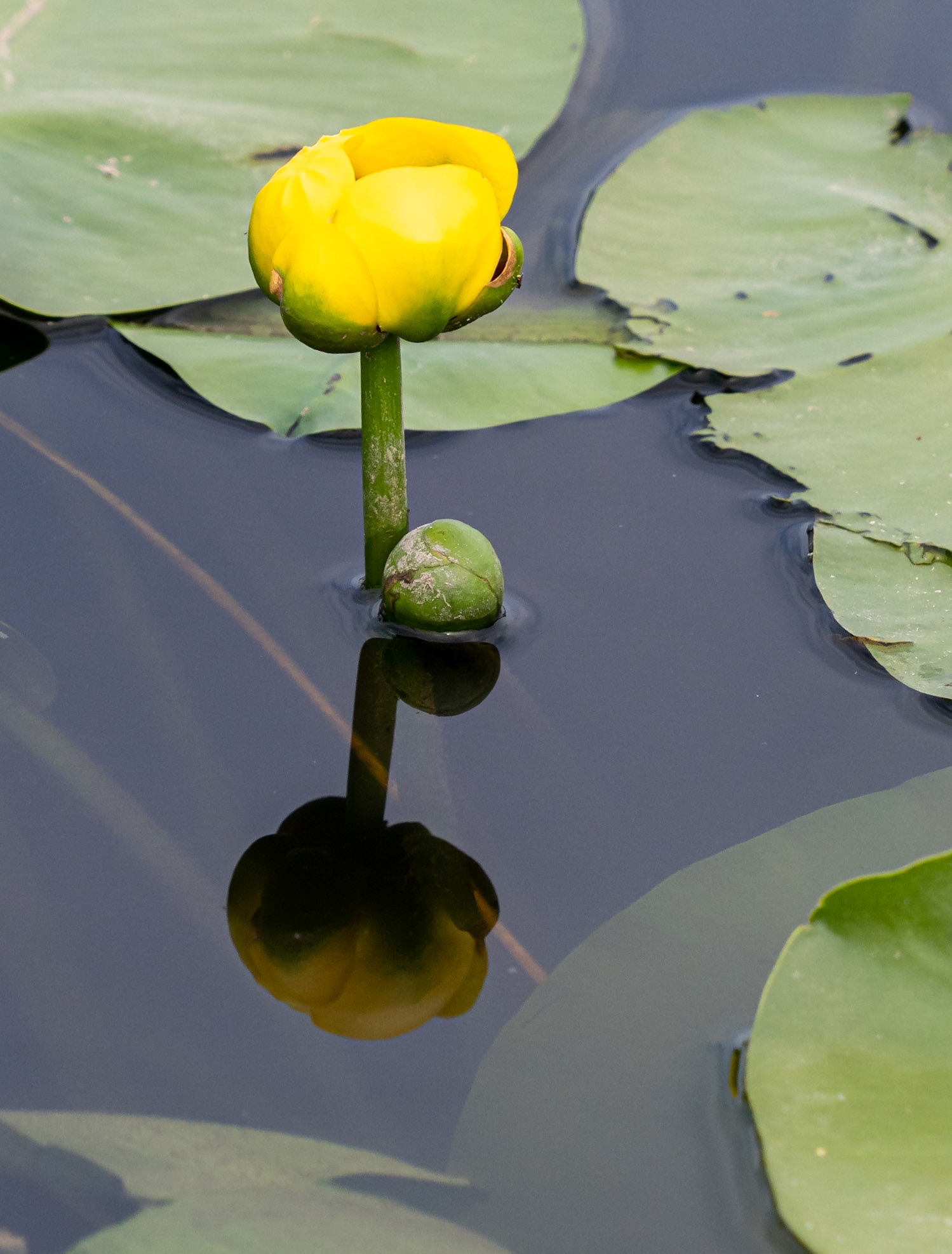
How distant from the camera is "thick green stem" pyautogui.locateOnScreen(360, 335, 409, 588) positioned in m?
1.02

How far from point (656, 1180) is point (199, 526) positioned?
84cm

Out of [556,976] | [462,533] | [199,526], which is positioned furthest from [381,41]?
[556,976]

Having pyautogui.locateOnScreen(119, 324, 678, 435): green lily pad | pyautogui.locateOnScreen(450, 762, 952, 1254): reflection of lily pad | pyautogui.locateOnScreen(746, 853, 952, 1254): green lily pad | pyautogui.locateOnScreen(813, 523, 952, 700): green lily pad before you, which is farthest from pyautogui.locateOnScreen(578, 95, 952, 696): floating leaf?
pyautogui.locateOnScreen(746, 853, 952, 1254): green lily pad

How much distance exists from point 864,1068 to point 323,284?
27.6 inches

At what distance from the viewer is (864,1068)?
0.76 m

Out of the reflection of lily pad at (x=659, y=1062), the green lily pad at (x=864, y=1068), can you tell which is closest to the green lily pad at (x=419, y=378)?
the reflection of lily pad at (x=659, y=1062)

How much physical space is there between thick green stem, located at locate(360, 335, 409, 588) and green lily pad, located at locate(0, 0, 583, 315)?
0.55 meters

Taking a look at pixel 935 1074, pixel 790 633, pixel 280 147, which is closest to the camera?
pixel 935 1074

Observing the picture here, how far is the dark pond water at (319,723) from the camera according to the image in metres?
0.83

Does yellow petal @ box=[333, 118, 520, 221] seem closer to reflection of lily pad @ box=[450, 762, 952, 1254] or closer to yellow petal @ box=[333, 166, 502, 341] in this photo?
yellow petal @ box=[333, 166, 502, 341]

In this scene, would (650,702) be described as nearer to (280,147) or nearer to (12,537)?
(12,537)

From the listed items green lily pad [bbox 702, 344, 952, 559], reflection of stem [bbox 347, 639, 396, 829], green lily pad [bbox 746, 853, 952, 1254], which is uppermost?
green lily pad [bbox 702, 344, 952, 559]

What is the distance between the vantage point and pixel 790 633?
1.19m

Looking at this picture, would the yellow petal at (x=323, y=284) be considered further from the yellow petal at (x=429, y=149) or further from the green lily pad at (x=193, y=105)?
the green lily pad at (x=193, y=105)
